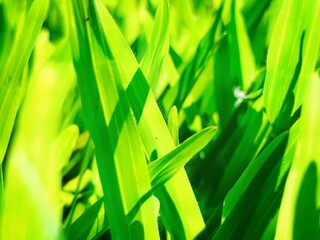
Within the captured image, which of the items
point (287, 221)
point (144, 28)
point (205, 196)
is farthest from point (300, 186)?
point (144, 28)

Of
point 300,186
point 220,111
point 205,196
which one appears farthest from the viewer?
point 220,111

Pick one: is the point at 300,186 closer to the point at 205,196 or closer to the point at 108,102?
the point at 108,102

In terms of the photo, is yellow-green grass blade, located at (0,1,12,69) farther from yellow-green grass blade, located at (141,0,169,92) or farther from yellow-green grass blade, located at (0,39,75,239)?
yellow-green grass blade, located at (0,39,75,239)

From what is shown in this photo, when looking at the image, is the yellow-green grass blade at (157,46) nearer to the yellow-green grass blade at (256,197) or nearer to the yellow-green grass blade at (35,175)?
the yellow-green grass blade at (256,197)

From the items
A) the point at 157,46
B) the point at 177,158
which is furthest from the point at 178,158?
the point at 157,46

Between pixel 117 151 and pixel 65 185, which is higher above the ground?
pixel 117 151

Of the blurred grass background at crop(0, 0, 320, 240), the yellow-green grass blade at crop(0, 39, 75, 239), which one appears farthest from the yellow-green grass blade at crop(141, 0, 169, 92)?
the yellow-green grass blade at crop(0, 39, 75, 239)
